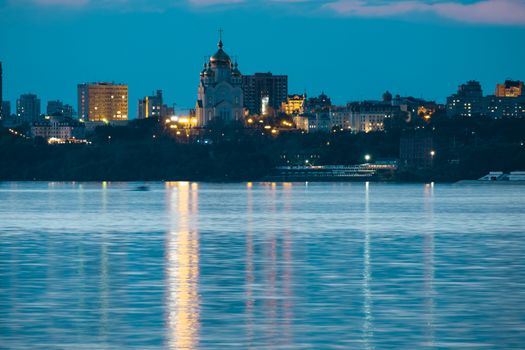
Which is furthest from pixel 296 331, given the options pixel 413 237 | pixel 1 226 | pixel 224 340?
pixel 1 226

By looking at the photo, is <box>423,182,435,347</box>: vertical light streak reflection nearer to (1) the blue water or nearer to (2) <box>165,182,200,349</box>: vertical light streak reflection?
(1) the blue water

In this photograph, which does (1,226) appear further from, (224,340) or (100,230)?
(224,340)

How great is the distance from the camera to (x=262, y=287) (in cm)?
2950

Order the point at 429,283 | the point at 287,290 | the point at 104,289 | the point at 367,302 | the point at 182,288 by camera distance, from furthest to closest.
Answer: the point at 429,283 → the point at 182,288 → the point at 104,289 → the point at 287,290 → the point at 367,302

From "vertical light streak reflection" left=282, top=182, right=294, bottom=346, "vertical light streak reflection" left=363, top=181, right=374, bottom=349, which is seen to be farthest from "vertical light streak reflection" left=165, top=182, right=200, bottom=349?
"vertical light streak reflection" left=363, top=181, right=374, bottom=349

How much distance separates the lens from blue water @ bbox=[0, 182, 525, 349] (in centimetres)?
2208

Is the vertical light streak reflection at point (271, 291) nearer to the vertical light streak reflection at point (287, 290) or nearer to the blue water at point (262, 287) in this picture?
the blue water at point (262, 287)

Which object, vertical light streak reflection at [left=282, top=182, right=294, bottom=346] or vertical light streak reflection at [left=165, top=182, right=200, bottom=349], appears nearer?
vertical light streak reflection at [left=165, top=182, right=200, bottom=349]

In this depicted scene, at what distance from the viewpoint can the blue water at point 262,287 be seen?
869 inches

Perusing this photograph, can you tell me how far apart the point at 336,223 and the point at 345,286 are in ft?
103

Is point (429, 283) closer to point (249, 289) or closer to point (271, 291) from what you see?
point (271, 291)

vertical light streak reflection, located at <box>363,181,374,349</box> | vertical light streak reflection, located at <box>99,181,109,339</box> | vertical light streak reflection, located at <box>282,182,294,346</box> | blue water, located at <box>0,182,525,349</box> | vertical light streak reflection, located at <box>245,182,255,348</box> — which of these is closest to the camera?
vertical light streak reflection, located at <box>363,181,374,349</box>

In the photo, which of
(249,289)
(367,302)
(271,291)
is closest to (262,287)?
(249,289)

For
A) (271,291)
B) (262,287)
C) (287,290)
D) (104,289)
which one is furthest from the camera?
(262,287)
